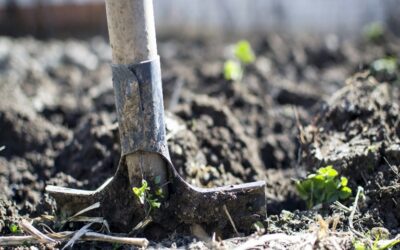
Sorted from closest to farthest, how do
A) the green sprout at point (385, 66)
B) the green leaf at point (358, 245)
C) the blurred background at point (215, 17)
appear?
the green leaf at point (358, 245)
the green sprout at point (385, 66)
the blurred background at point (215, 17)

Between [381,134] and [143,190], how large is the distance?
3.48 ft

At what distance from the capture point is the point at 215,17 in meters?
6.39

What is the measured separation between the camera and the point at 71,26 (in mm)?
6906

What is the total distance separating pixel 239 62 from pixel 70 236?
2.75 metres

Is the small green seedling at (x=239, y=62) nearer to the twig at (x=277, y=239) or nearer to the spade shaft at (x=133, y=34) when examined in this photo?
the spade shaft at (x=133, y=34)

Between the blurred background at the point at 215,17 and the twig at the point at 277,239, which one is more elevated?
the blurred background at the point at 215,17

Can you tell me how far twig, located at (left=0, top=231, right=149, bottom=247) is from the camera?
2035mm

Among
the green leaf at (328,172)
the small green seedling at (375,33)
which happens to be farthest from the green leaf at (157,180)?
the small green seedling at (375,33)

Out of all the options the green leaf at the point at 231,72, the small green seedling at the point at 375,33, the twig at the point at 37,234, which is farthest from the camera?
the small green seedling at the point at 375,33

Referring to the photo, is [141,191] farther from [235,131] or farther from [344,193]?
[235,131]

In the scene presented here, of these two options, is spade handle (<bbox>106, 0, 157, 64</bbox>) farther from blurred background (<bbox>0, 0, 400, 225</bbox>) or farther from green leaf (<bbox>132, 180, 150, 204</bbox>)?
blurred background (<bbox>0, 0, 400, 225</bbox>)

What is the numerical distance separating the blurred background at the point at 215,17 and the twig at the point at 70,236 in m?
4.39

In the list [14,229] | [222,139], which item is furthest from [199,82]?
[14,229]

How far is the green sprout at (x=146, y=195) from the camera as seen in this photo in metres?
2.10
